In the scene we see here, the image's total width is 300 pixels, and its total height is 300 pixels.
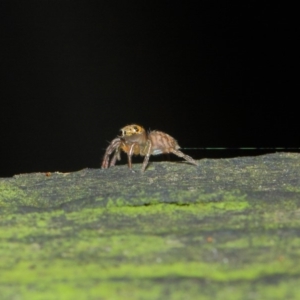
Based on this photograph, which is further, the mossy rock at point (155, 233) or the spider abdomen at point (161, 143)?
the spider abdomen at point (161, 143)

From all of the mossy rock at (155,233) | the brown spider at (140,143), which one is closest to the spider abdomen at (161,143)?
the brown spider at (140,143)

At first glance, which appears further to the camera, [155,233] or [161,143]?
[161,143]

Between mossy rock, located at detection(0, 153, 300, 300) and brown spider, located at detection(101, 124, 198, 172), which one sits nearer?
mossy rock, located at detection(0, 153, 300, 300)

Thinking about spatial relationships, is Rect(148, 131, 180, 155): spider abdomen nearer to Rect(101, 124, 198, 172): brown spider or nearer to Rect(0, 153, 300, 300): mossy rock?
Rect(101, 124, 198, 172): brown spider

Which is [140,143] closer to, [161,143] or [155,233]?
[161,143]

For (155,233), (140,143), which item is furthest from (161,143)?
(155,233)

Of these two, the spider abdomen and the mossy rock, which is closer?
the mossy rock

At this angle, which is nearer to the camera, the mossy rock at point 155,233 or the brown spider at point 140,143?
the mossy rock at point 155,233

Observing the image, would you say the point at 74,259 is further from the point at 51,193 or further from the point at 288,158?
the point at 288,158

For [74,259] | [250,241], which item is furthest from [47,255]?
[250,241]

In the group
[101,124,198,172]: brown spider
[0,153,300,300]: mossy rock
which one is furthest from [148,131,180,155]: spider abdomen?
[0,153,300,300]: mossy rock

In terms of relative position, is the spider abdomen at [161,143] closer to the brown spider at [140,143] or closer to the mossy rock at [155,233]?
the brown spider at [140,143]
